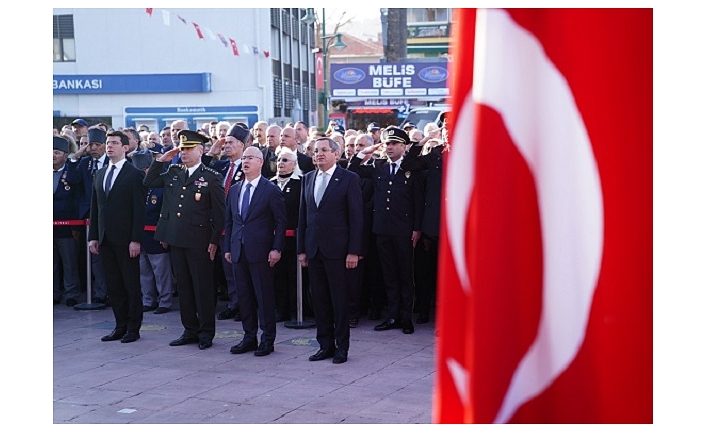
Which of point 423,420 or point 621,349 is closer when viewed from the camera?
point 621,349

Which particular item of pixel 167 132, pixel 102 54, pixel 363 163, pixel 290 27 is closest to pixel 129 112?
pixel 102 54

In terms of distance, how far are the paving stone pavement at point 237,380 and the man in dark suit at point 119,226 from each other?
0.40 metres

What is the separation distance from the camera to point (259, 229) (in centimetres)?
852

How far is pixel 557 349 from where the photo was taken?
1623 millimetres

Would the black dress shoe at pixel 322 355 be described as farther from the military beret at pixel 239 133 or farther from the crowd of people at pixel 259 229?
the military beret at pixel 239 133

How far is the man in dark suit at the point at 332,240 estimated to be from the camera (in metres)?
8.23

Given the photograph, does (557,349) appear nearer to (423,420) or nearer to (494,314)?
(494,314)

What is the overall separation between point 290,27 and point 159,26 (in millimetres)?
7143

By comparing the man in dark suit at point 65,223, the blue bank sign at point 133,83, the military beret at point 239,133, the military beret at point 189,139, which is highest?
the blue bank sign at point 133,83

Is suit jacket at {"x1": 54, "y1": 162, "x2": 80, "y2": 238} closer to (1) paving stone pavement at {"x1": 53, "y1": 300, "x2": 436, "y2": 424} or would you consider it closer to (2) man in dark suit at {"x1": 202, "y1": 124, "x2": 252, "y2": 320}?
(2) man in dark suit at {"x1": 202, "y1": 124, "x2": 252, "y2": 320}

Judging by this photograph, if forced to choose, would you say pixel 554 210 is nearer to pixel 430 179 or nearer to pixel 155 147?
pixel 430 179

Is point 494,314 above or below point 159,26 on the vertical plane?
below

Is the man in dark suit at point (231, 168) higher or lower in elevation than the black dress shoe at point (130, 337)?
higher

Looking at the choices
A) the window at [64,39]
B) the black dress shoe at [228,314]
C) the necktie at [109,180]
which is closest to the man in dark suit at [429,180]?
the black dress shoe at [228,314]
